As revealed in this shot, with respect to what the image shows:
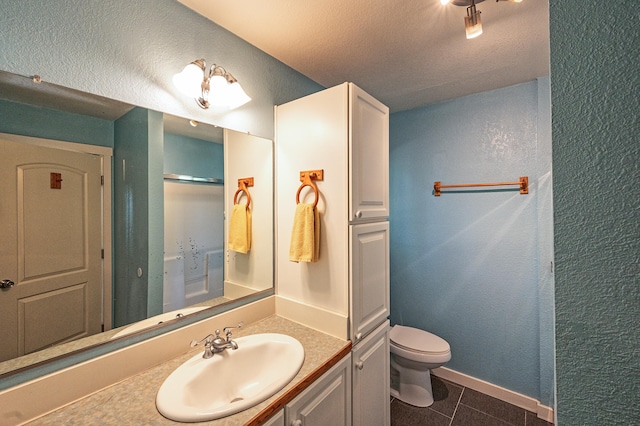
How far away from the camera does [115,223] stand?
39.8 inches

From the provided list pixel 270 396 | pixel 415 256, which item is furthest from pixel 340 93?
pixel 415 256

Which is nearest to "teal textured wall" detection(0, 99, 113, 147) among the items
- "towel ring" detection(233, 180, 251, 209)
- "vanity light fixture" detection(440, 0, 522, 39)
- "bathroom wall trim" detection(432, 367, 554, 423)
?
"towel ring" detection(233, 180, 251, 209)

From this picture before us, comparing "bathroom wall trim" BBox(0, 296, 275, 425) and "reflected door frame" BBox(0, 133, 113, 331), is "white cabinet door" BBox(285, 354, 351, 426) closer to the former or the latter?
"bathroom wall trim" BBox(0, 296, 275, 425)

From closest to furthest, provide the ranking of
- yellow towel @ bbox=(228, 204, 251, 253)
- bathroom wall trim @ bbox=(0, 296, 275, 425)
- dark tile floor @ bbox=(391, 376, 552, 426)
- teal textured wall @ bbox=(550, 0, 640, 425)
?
teal textured wall @ bbox=(550, 0, 640, 425) → bathroom wall trim @ bbox=(0, 296, 275, 425) → yellow towel @ bbox=(228, 204, 251, 253) → dark tile floor @ bbox=(391, 376, 552, 426)

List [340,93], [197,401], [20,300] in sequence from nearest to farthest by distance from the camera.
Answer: [20,300]
[197,401]
[340,93]

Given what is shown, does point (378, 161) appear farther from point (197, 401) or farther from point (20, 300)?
point (20, 300)

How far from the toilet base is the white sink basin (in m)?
1.32

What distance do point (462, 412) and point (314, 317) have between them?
1.49 metres

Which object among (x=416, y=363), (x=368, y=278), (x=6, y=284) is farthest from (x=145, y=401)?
(x=416, y=363)

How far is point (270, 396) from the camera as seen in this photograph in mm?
864

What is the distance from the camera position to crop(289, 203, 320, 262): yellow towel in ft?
4.35

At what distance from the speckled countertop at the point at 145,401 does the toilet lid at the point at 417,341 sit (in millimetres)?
1057

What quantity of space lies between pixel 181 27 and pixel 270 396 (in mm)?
1555

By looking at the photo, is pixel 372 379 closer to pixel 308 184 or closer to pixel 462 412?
pixel 462 412
